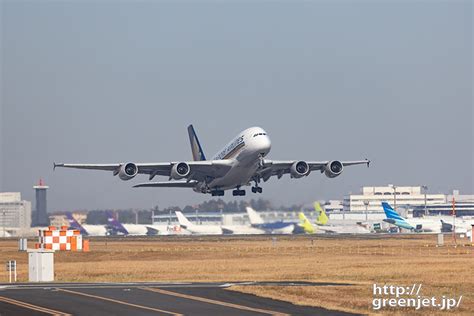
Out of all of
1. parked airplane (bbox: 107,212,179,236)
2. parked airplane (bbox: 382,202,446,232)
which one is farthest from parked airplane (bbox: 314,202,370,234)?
parked airplane (bbox: 107,212,179,236)

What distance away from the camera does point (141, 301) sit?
105 feet

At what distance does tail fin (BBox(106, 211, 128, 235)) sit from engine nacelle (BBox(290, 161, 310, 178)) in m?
73.9

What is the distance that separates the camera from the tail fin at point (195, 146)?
93162 millimetres

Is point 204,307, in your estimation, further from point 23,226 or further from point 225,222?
point 23,226

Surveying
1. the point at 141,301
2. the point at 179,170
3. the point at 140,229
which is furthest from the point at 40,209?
the point at 141,301

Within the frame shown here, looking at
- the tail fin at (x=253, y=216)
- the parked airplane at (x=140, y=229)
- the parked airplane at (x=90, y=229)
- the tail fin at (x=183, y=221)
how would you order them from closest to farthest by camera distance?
the tail fin at (x=253, y=216), the parked airplane at (x=90, y=229), the tail fin at (x=183, y=221), the parked airplane at (x=140, y=229)

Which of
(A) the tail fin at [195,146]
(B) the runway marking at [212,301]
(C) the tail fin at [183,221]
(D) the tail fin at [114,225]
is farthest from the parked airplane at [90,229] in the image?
(B) the runway marking at [212,301]

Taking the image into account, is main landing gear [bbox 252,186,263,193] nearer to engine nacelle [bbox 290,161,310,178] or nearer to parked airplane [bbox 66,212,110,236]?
engine nacelle [bbox 290,161,310,178]

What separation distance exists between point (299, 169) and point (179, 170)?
9.44m

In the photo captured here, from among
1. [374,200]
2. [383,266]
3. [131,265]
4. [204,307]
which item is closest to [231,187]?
[131,265]

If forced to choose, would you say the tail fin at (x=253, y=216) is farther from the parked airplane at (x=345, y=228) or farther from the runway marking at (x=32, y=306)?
the runway marking at (x=32, y=306)

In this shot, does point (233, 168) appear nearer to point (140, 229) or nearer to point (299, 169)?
point (299, 169)

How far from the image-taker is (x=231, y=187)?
78.9 meters

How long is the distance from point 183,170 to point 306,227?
50441mm
